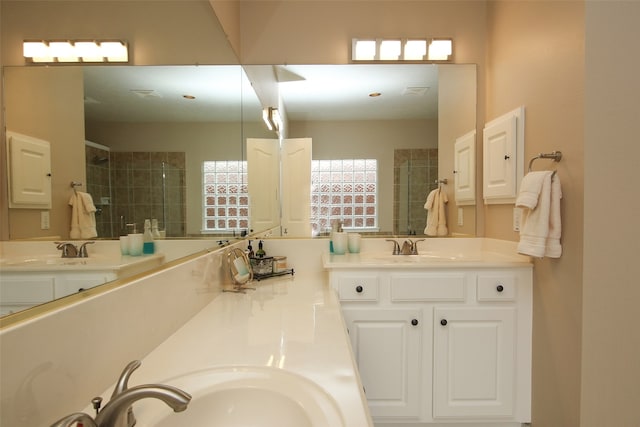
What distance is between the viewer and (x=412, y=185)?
202 centimetres

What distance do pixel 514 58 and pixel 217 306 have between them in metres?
2.02

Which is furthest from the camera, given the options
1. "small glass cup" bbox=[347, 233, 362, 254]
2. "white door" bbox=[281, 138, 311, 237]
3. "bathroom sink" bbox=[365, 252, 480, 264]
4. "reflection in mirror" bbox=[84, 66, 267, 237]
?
"white door" bbox=[281, 138, 311, 237]

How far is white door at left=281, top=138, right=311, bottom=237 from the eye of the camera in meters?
2.05

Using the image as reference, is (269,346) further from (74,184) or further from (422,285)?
(422,285)

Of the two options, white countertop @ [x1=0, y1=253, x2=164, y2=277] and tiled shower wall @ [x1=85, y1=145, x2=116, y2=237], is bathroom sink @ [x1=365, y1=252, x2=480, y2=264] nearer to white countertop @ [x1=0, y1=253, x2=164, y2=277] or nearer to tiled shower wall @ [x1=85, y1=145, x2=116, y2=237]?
white countertop @ [x1=0, y1=253, x2=164, y2=277]

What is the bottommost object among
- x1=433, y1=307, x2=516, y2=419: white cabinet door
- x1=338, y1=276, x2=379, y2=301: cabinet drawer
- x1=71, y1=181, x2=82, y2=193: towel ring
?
→ x1=433, y1=307, x2=516, y2=419: white cabinet door

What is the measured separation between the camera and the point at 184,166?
3.52 ft

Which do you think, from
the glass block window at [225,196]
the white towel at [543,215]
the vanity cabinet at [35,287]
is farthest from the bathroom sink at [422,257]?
the vanity cabinet at [35,287]

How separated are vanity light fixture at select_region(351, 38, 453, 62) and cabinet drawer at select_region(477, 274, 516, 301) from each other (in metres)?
1.42

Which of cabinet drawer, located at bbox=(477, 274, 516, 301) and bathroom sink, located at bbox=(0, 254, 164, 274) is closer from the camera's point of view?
bathroom sink, located at bbox=(0, 254, 164, 274)

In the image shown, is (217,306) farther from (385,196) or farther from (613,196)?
(613,196)

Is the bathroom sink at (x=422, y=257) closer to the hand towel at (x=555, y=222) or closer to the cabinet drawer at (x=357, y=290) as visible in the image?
the cabinet drawer at (x=357, y=290)

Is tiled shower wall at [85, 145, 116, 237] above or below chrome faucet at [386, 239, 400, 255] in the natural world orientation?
above

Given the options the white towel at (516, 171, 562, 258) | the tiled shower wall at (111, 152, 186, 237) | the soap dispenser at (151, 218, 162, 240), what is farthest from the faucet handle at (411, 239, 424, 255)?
the soap dispenser at (151, 218, 162, 240)
